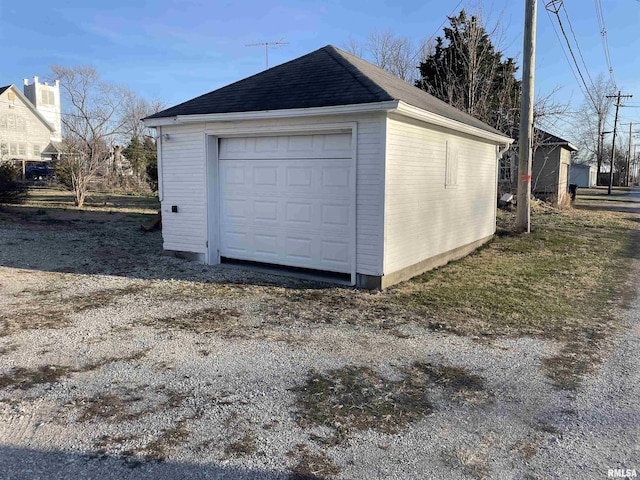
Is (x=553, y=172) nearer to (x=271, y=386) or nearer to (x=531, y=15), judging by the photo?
(x=531, y=15)

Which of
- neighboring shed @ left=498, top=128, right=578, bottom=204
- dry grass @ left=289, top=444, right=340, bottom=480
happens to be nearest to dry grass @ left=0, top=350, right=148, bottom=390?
dry grass @ left=289, top=444, right=340, bottom=480

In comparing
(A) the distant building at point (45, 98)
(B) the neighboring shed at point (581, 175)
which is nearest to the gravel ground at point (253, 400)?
(B) the neighboring shed at point (581, 175)

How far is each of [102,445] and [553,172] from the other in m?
24.3

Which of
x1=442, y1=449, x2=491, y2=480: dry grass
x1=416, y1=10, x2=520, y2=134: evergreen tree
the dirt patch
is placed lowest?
x1=442, y1=449, x2=491, y2=480: dry grass

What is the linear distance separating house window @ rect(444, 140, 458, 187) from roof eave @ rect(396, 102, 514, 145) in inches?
13.1

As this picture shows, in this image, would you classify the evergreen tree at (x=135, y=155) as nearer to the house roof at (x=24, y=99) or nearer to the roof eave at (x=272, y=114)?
the roof eave at (x=272, y=114)

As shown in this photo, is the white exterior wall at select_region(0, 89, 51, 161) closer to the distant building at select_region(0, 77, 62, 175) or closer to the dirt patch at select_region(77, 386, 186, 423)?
the distant building at select_region(0, 77, 62, 175)

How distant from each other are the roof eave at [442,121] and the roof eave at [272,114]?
31cm

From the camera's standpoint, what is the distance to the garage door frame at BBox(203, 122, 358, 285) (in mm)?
6977

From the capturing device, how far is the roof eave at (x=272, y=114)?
21.1 ft

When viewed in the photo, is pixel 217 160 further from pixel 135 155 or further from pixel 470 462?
pixel 135 155

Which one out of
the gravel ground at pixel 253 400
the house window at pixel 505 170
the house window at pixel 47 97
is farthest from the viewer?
the house window at pixel 47 97

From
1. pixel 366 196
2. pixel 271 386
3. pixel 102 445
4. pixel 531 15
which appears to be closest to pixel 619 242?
pixel 531 15

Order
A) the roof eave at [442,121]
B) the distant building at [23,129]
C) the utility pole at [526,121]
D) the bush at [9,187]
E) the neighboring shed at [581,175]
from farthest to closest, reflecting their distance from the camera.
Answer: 1. the neighboring shed at [581,175]
2. the distant building at [23,129]
3. the bush at [9,187]
4. the utility pole at [526,121]
5. the roof eave at [442,121]
